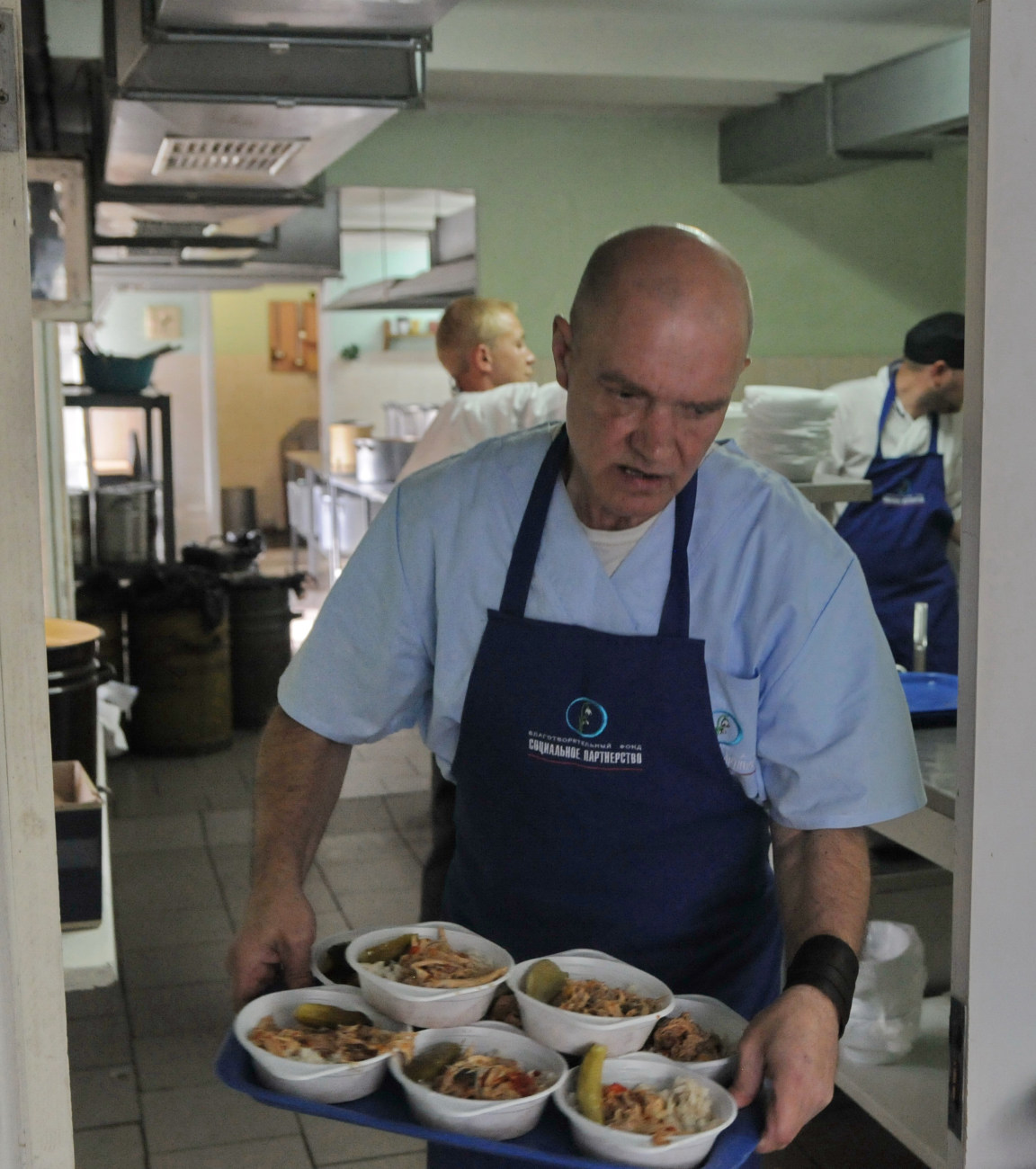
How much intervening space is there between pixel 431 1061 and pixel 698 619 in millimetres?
628

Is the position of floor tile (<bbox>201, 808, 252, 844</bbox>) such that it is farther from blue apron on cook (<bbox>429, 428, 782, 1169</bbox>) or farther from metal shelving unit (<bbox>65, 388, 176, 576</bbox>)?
blue apron on cook (<bbox>429, 428, 782, 1169</bbox>)

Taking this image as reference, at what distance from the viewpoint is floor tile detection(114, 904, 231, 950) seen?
4.05 m

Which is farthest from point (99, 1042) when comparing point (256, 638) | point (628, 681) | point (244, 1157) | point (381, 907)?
point (256, 638)

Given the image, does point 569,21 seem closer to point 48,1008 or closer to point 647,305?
point 647,305

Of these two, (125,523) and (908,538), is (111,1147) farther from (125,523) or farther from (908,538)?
(125,523)

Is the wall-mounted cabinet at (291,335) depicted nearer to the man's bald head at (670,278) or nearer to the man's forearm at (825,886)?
the man's bald head at (670,278)

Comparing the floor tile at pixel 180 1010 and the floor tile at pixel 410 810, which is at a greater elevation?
the floor tile at pixel 410 810

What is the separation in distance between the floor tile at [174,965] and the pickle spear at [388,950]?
2448mm

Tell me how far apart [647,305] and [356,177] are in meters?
4.85

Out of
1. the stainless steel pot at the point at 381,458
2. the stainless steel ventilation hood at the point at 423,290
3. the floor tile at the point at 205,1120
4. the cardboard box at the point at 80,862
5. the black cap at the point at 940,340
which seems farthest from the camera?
the stainless steel pot at the point at 381,458

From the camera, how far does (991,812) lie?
1.19m

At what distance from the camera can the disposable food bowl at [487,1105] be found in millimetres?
1163

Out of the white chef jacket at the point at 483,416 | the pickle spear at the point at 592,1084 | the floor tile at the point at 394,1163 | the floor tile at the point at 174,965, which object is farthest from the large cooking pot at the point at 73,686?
the pickle spear at the point at 592,1084

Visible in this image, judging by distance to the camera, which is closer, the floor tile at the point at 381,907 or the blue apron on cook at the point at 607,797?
the blue apron on cook at the point at 607,797
